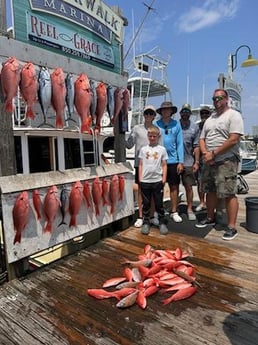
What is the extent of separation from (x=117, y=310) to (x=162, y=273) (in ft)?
2.06

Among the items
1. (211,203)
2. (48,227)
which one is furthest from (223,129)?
(48,227)

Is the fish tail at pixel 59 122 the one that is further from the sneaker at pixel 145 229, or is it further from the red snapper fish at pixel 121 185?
the sneaker at pixel 145 229

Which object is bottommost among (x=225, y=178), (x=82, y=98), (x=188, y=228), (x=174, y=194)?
(x=188, y=228)

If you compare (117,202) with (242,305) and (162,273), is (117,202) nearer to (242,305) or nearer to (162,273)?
(162,273)

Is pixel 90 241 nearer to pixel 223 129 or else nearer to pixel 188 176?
pixel 188 176

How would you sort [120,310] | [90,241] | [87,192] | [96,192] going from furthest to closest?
1. [90,241]
2. [96,192]
3. [87,192]
4. [120,310]

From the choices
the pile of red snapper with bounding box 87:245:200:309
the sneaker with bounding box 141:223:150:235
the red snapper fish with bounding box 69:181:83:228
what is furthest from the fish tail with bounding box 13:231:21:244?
the sneaker with bounding box 141:223:150:235

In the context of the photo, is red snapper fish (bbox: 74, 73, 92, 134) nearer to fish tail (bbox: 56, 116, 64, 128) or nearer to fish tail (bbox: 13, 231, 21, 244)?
fish tail (bbox: 56, 116, 64, 128)

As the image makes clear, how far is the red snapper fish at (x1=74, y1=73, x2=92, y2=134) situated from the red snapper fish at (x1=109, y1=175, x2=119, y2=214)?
0.90 meters

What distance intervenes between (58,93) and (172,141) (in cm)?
194

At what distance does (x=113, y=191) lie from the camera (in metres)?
3.86

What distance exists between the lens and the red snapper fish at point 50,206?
295 centimetres

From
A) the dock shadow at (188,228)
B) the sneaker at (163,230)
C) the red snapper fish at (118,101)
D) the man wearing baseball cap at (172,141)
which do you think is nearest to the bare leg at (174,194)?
the man wearing baseball cap at (172,141)

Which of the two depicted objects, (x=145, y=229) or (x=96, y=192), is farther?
(x=145, y=229)
